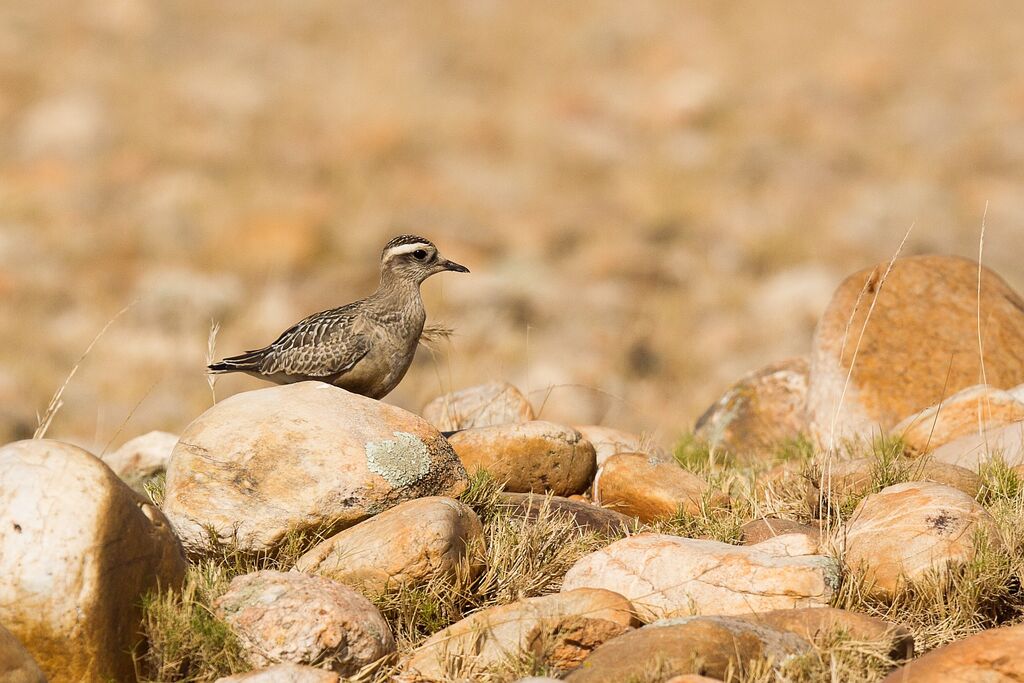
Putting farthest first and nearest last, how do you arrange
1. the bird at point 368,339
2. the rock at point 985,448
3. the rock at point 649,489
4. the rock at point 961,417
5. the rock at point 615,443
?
the rock at point 615,443, the bird at point 368,339, the rock at point 961,417, the rock at point 985,448, the rock at point 649,489

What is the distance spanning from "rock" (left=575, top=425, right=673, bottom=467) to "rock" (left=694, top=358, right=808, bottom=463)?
1.22m

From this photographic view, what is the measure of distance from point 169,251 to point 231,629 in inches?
667

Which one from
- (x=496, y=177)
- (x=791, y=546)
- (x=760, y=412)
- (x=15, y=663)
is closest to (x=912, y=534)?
(x=791, y=546)

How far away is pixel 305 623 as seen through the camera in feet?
17.5

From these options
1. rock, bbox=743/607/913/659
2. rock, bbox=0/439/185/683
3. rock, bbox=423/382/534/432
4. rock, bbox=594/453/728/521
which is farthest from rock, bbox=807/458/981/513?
rock, bbox=0/439/185/683

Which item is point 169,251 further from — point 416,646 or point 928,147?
point 416,646

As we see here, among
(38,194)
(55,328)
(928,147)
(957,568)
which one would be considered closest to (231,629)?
(957,568)

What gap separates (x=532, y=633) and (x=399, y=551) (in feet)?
2.42

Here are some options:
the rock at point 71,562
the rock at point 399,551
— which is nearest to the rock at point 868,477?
the rock at point 399,551

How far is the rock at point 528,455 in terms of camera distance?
23.6 ft

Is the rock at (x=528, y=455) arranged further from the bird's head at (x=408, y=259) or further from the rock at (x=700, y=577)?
the rock at (x=700, y=577)

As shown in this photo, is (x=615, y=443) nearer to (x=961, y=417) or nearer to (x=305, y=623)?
(x=961, y=417)

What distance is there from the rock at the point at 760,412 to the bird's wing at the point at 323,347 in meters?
3.01

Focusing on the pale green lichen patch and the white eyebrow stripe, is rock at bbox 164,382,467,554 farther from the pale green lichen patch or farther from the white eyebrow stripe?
the white eyebrow stripe
